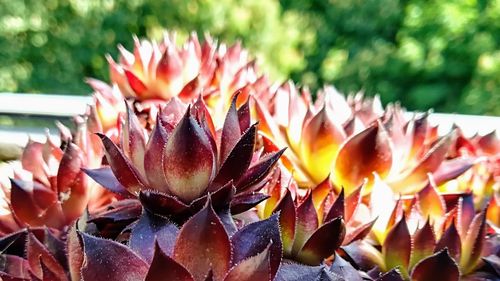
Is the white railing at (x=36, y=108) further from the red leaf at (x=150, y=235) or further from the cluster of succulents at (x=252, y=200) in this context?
the red leaf at (x=150, y=235)

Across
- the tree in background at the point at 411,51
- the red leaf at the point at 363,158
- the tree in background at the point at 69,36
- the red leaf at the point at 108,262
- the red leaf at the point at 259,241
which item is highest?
the red leaf at the point at 108,262

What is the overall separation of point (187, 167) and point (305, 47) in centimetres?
539

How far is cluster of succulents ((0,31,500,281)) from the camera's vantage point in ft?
1.59

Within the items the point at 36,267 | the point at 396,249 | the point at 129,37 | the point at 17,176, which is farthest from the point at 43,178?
the point at 129,37

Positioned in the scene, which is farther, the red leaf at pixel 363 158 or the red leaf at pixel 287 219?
the red leaf at pixel 363 158

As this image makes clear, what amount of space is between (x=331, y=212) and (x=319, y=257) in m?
0.04

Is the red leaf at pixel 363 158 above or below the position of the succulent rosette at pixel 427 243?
above

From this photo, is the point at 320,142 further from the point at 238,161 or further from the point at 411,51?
the point at 411,51

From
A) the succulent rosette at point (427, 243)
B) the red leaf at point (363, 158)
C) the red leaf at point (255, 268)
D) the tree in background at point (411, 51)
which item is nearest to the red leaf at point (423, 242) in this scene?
the succulent rosette at point (427, 243)

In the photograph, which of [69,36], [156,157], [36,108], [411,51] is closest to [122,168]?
[156,157]

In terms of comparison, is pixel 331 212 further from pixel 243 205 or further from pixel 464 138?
pixel 464 138

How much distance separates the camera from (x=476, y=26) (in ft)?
17.0

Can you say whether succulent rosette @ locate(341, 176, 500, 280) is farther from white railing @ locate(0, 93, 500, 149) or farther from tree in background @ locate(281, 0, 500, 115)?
tree in background @ locate(281, 0, 500, 115)

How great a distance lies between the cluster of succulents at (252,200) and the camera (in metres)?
0.48
